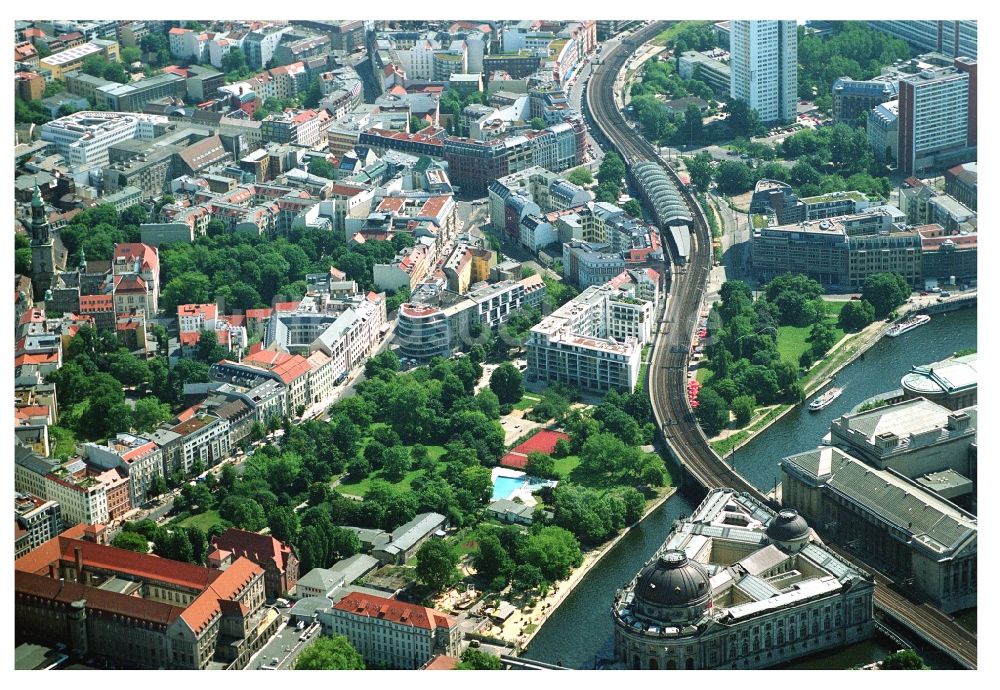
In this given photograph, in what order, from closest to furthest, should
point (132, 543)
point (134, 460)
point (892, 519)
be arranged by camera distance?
point (892, 519), point (132, 543), point (134, 460)

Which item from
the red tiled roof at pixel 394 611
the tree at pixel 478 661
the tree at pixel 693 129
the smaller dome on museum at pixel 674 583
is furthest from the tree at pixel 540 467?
the tree at pixel 693 129

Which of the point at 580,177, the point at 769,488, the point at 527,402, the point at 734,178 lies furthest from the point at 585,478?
the point at 734,178

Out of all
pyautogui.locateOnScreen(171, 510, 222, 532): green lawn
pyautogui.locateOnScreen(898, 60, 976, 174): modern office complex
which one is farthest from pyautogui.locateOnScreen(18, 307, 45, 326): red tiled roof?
pyautogui.locateOnScreen(898, 60, 976, 174): modern office complex

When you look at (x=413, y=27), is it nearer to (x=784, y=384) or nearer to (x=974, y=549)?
(x=784, y=384)

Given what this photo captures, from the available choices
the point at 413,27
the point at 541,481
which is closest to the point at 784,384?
the point at 541,481

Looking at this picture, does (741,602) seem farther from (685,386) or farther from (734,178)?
(734,178)

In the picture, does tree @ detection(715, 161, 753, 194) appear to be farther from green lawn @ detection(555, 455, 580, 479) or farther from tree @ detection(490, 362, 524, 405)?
green lawn @ detection(555, 455, 580, 479)
